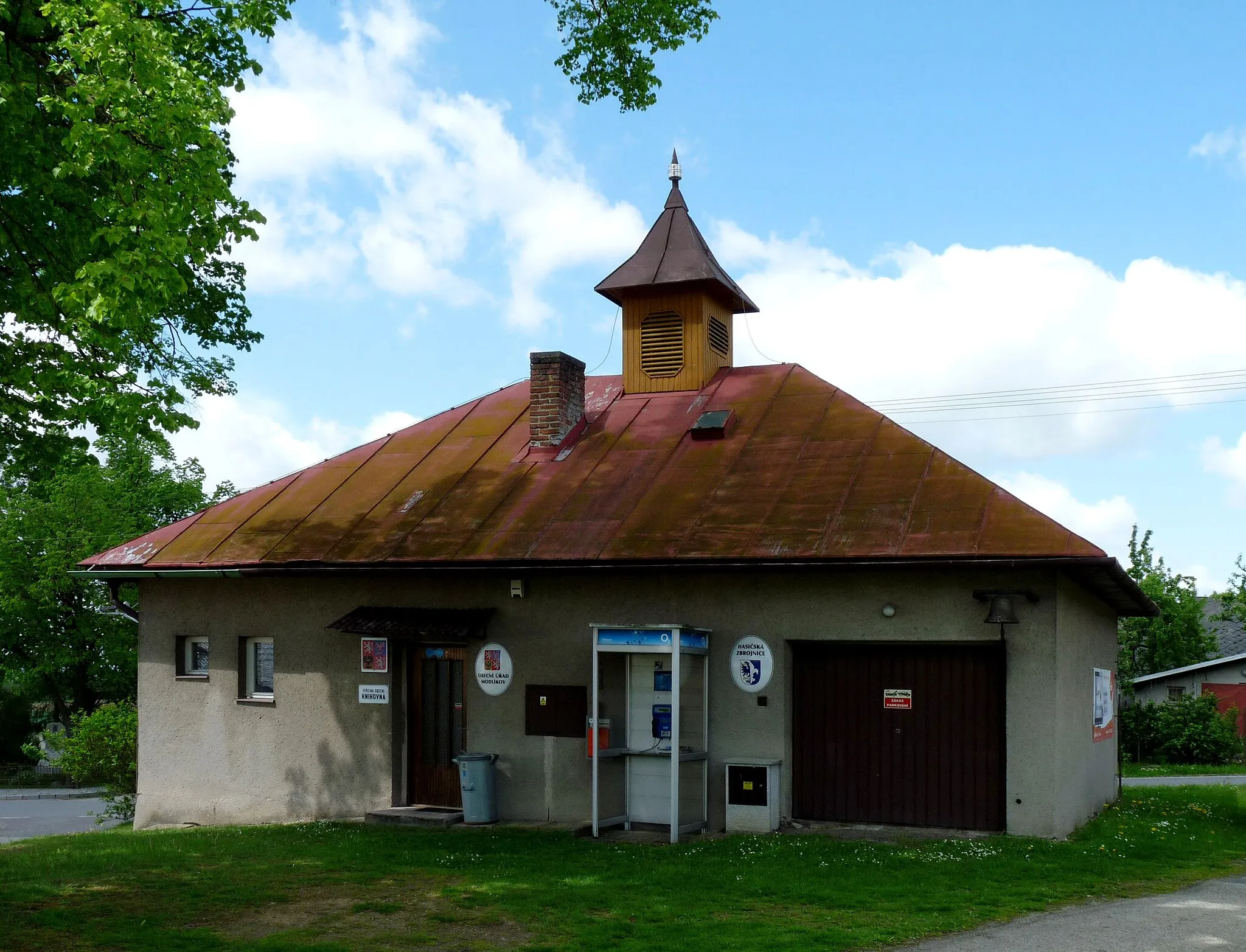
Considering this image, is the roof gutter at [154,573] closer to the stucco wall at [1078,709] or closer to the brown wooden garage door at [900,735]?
the brown wooden garage door at [900,735]

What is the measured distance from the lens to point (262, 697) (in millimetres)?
16375

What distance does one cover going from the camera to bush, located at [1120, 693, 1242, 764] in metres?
33.0

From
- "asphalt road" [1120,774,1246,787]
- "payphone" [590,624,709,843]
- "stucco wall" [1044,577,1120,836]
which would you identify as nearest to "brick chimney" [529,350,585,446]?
"payphone" [590,624,709,843]

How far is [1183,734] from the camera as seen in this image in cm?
3309

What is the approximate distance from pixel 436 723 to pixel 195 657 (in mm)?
4068

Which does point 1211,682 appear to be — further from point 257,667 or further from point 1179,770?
point 257,667

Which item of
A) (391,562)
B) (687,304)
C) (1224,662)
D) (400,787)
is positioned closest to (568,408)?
(687,304)

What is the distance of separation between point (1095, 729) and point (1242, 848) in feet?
8.81

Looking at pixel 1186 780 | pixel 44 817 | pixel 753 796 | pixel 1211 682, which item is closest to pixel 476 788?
pixel 753 796

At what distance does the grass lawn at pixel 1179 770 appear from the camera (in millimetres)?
29406

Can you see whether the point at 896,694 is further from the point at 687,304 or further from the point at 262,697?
the point at 262,697

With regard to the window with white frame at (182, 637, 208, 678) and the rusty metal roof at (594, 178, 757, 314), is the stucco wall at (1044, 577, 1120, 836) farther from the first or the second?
the window with white frame at (182, 637, 208, 678)

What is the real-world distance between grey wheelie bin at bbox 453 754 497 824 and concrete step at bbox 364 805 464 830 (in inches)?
Result: 8.7

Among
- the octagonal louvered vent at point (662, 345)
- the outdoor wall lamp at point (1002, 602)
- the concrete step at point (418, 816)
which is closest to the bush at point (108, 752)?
the concrete step at point (418, 816)
